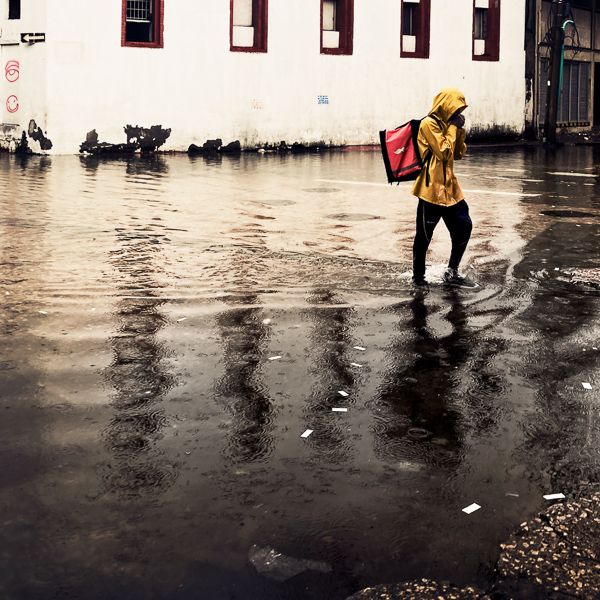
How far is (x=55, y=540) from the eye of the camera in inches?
126

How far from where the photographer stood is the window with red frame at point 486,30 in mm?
31859

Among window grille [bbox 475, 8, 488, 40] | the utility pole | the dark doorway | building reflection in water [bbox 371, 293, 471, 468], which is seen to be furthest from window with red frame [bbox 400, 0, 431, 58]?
building reflection in water [bbox 371, 293, 471, 468]

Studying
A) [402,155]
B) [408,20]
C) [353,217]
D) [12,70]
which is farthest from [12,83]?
[402,155]

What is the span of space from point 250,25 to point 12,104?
7367 millimetres

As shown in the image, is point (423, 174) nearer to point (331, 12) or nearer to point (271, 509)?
point (271, 509)

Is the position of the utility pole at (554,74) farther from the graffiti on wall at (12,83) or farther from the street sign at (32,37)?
the graffiti on wall at (12,83)

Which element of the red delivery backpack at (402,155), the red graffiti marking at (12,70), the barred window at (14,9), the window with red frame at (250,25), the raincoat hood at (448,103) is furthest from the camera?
the window with red frame at (250,25)

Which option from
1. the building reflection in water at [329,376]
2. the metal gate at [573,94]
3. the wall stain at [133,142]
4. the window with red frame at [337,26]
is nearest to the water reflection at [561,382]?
the building reflection in water at [329,376]

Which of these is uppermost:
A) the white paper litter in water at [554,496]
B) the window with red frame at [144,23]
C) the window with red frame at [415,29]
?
the window with red frame at [415,29]

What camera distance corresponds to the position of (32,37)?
75.7 feet

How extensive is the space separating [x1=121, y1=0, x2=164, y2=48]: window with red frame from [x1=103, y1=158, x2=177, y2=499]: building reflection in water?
1701 cm

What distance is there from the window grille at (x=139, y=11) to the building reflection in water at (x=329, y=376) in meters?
19.1

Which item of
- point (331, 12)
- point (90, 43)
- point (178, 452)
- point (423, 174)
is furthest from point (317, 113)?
point (178, 452)

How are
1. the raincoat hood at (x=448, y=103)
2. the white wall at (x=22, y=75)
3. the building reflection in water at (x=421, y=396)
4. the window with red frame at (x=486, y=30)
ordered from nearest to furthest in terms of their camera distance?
the building reflection in water at (x=421, y=396), the raincoat hood at (x=448, y=103), the white wall at (x=22, y=75), the window with red frame at (x=486, y=30)
